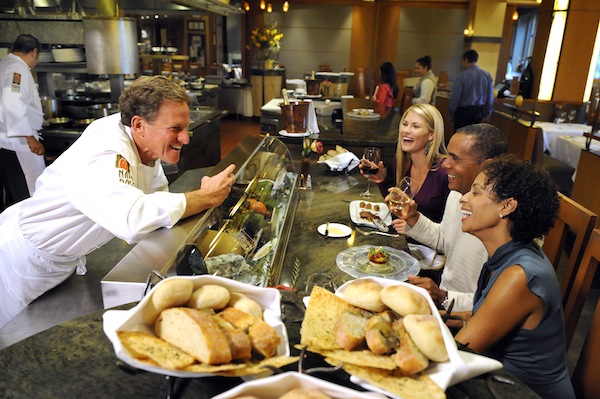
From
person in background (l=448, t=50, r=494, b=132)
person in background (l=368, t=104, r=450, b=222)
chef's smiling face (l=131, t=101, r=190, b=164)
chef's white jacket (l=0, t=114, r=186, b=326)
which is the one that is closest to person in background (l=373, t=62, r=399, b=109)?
person in background (l=448, t=50, r=494, b=132)

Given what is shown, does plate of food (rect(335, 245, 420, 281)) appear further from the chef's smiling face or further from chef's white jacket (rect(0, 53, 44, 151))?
chef's white jacket (rect(0, 53, 44, 151))

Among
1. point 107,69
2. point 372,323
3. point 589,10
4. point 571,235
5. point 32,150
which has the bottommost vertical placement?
point 571,235

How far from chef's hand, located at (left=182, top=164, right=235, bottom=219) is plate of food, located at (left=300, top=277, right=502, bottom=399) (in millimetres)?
920

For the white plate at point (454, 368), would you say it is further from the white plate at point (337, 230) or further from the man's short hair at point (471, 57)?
the man's short hair at point (471, 57)

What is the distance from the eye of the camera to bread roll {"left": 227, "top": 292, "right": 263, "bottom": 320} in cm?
92

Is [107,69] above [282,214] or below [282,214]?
above

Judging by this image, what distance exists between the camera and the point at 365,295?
0.98 meters

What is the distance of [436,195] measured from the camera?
3051 millimetres

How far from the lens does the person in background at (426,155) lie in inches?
121

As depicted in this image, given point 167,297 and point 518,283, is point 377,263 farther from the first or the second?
point 167,297

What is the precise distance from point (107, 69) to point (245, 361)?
4.38 metres

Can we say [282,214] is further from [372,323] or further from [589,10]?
[589,10]

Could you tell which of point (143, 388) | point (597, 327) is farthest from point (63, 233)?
point (597, 327)

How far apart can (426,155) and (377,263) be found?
1619 mm
